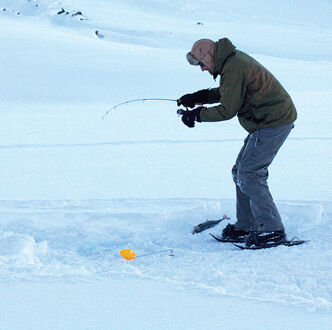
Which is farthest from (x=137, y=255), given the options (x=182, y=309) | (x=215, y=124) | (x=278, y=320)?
(x=215, y=124)

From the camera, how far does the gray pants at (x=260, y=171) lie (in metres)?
3.59

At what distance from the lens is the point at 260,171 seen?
12.0 ft

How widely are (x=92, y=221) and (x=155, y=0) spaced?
130ft

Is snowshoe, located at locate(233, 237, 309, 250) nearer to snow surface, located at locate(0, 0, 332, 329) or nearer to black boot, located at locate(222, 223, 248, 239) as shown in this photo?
snow surface, located at locate(0, 0, 332, 329)

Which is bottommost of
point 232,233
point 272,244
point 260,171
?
point 232,233

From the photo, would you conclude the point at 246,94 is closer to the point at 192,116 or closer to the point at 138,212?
the point at 192,116

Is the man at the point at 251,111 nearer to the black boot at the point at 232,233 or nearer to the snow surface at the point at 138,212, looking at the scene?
the black boot at the point at 232,233

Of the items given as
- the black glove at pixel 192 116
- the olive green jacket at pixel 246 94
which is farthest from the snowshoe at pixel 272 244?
the black glove at pixel 192 116

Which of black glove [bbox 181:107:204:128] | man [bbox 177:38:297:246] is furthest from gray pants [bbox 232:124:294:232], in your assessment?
black glove [bbox 181:107:204:128]

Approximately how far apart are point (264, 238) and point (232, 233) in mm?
312

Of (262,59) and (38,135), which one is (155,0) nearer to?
(262,59)

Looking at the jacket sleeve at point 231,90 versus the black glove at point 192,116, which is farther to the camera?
the black glove at point 192,116

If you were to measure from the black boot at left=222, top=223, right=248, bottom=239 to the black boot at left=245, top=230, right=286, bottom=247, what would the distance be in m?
0.23

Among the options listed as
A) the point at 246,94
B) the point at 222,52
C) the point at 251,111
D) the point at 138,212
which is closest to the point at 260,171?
the point at 251,111
